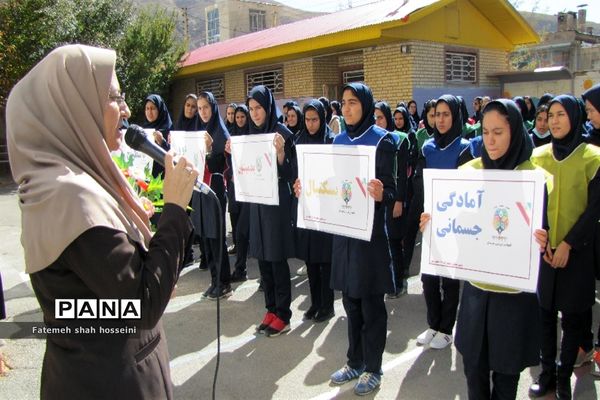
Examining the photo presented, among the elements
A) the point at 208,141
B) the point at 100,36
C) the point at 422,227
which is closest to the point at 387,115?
the point at 208,141

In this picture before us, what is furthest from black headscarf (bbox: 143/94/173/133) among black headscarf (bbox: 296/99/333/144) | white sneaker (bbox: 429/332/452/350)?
white sneaker (bbox: 429/332/452/350)

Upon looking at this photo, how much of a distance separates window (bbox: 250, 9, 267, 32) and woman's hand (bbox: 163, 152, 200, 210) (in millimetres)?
47150

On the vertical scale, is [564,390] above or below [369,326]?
below

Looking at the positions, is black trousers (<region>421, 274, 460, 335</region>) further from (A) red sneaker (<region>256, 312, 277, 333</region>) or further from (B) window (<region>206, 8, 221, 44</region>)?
(B) window (<region>206, 8, 221, 44</region>)

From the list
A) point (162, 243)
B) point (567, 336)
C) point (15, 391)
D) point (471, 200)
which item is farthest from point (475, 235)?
point (15, 391)

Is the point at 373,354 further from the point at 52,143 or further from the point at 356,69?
the point at 356,69

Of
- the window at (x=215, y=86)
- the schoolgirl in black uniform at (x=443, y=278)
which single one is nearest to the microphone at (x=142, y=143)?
the schoolgirl in black uniform at (x=443, y=278)

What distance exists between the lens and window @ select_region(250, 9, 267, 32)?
4578 cm

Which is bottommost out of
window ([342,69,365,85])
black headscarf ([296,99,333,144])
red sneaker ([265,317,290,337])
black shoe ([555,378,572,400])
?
red sneaker ([265,317,290,337])

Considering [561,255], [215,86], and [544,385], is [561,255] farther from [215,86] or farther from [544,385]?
[215,86]

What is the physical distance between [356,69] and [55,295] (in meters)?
12.8

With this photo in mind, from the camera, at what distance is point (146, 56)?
1791cm

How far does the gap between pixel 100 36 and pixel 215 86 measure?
4.22 m

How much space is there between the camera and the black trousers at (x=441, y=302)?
4051mm
